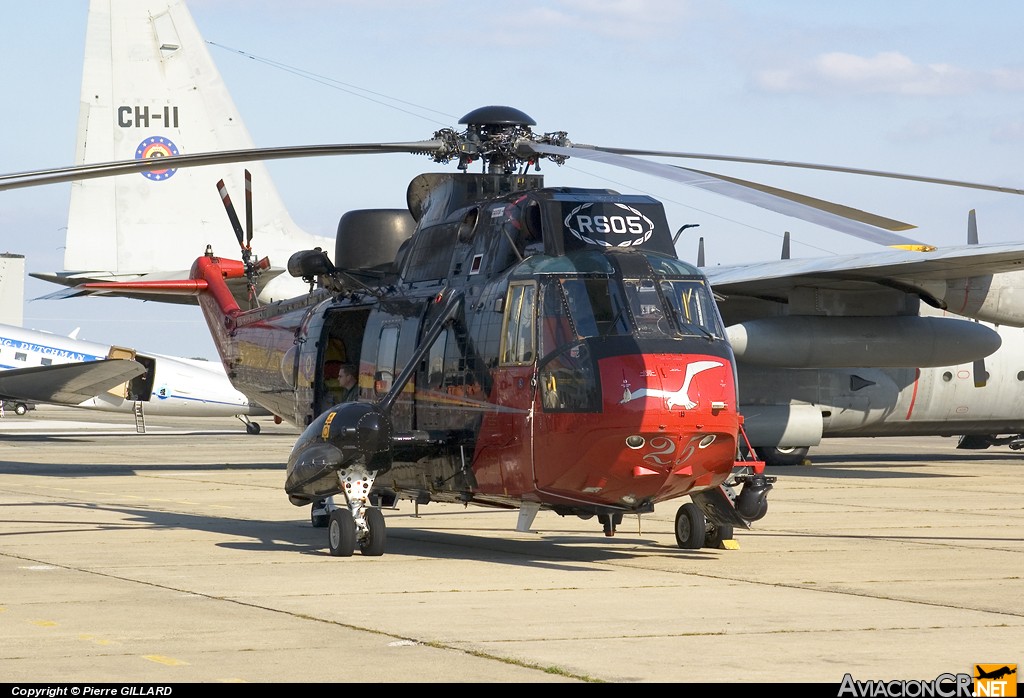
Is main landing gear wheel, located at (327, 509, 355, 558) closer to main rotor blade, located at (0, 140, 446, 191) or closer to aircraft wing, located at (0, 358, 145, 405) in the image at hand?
main rotor blade, located at (0, 140, 446, 191)

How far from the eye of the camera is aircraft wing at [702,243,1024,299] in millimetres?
21344

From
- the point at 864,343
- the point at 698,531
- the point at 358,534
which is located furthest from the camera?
the point at 864,343

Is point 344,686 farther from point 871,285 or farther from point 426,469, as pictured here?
point 871,285

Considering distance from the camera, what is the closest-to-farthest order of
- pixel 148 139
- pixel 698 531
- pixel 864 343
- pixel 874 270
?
pixel 698 531 → pixel 874 270 → pixel 864 343 → pixel 148 139

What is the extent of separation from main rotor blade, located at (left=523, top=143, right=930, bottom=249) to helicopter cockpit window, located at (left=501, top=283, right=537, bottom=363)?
1.38m

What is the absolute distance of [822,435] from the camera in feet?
89.3

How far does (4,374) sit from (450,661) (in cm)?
3318

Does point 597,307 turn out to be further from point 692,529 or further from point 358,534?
point 358,534

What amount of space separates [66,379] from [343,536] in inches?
1053

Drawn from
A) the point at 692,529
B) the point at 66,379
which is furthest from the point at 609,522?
the point at 66,379

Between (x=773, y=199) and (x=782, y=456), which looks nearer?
(x=773, y=199)

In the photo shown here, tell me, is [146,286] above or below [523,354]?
above

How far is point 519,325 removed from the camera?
1216 cm

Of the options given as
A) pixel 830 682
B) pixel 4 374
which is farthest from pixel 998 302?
pixel 4 374
